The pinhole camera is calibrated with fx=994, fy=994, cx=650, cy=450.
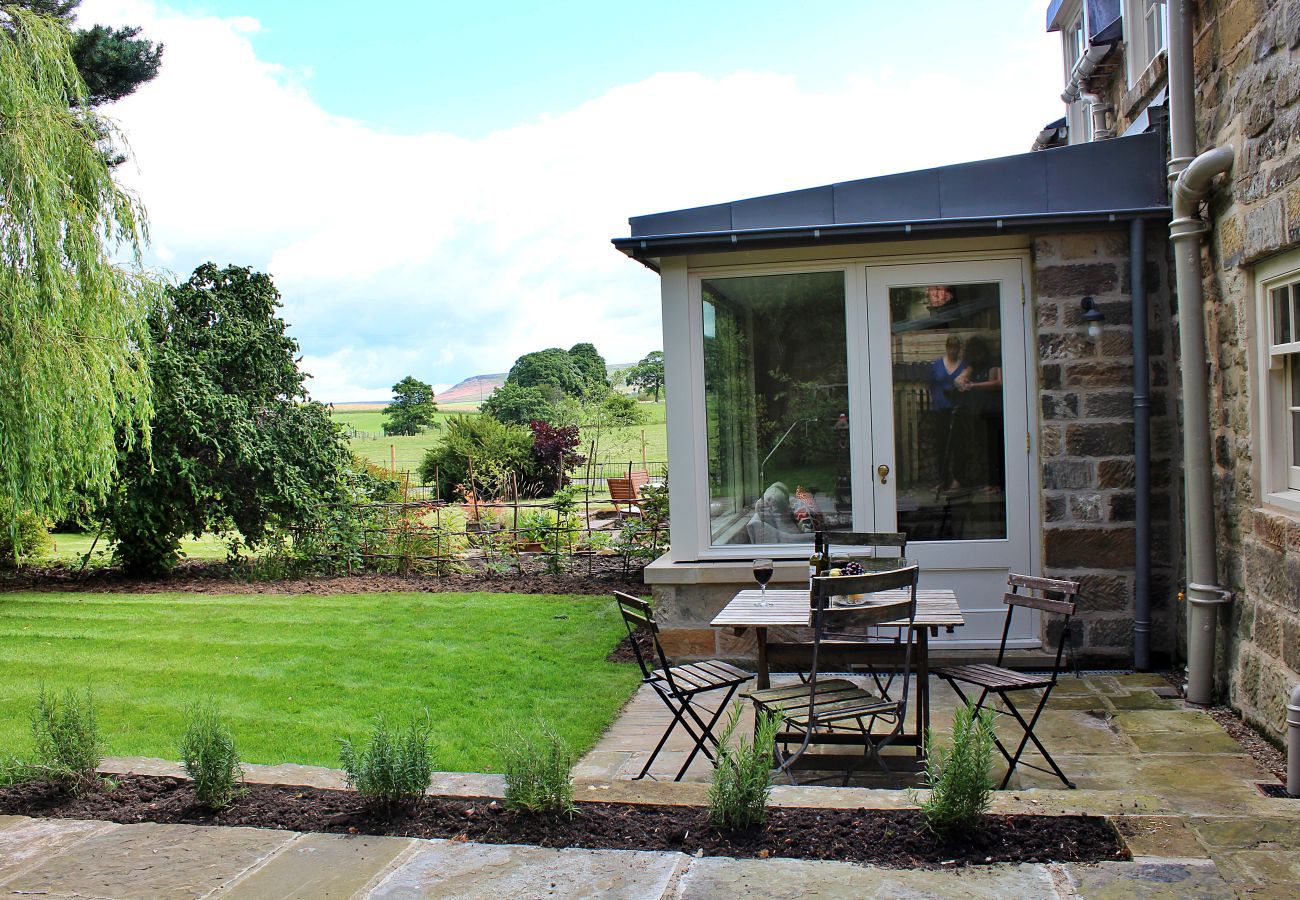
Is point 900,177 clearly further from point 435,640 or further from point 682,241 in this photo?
point 435,640

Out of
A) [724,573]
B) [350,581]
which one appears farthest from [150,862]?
[350,581]

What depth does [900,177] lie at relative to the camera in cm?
635

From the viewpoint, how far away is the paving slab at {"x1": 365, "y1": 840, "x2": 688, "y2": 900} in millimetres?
2748

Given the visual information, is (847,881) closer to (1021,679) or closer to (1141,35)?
(1021,679)

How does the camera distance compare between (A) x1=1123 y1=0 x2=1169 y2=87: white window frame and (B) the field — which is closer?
(A) x1=1123 y1=0 x2=1169 y2=87: white window frame

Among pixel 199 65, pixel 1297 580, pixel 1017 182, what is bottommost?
pixel 1297 580

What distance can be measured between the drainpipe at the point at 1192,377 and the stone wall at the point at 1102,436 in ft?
1.97

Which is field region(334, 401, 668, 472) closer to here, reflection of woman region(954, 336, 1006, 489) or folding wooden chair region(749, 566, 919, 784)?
reflection of woman region(954, 336, 1006, 489)

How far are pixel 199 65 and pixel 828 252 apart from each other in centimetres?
1016

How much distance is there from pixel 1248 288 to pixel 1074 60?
6362 mm

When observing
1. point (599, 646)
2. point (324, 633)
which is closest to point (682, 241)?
point (599, 646)

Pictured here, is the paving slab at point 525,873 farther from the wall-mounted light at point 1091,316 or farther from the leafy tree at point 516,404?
the leafy tree at point 516,404

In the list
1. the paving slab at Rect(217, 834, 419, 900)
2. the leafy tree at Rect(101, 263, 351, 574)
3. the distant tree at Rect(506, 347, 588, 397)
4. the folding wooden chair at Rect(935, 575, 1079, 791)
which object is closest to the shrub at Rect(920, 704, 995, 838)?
the folding wooden chair at Rect(935, 575, 1079, 791)

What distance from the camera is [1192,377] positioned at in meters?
5.37
